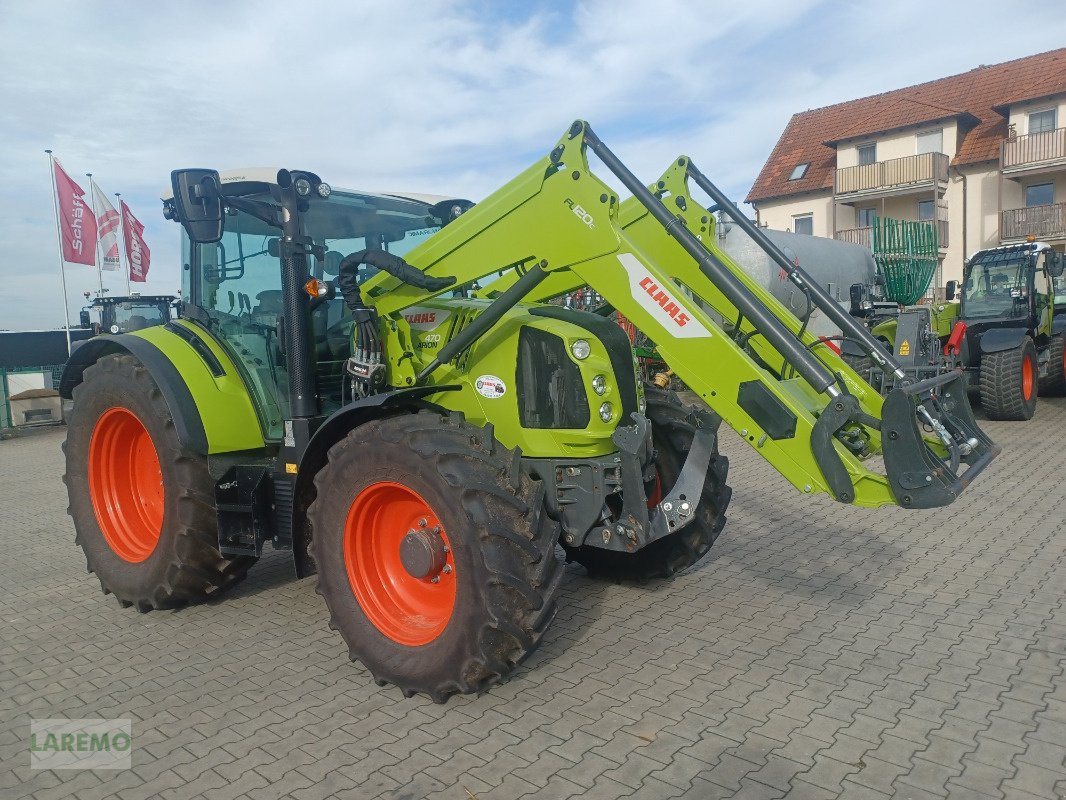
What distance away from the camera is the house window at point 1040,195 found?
27859 mm

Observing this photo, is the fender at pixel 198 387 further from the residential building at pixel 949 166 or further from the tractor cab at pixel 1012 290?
the residential building at pixel 949 166

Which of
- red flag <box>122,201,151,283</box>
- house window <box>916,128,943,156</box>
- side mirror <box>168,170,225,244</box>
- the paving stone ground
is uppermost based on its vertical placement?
house window <box>916,128,943,156</box>

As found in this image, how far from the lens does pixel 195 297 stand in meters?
5.16

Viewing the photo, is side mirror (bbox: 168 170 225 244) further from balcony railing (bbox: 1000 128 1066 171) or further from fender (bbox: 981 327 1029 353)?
balcony railing (bbox: 1000 128 1066 171)

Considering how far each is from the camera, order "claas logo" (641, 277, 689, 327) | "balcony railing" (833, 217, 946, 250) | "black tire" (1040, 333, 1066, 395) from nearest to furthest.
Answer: "claas logo" (641, 277, 689, 327), "black tire" (1040, 333, 1066, 395), "balcony railing" (833, 217, 946, 250)

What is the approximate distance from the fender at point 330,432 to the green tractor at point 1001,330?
9.00m

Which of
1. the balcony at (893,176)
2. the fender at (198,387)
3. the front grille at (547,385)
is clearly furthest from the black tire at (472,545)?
the balcony at (893,176)

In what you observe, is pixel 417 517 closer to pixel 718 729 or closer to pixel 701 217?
pixel 718 729

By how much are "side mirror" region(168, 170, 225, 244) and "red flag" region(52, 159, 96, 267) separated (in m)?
17.1

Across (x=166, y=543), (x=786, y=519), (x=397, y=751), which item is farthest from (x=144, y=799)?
(x=786, y=519)

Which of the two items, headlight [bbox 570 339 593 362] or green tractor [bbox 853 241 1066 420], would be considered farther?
green tractor [bbox 853 241 1066 420]

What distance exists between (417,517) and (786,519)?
3.99 m

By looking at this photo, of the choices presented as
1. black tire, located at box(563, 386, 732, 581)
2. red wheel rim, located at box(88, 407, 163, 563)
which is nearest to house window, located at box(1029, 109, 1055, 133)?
black tire, located at box(563, 386, 732, 581)

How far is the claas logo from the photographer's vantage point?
12.0ft
